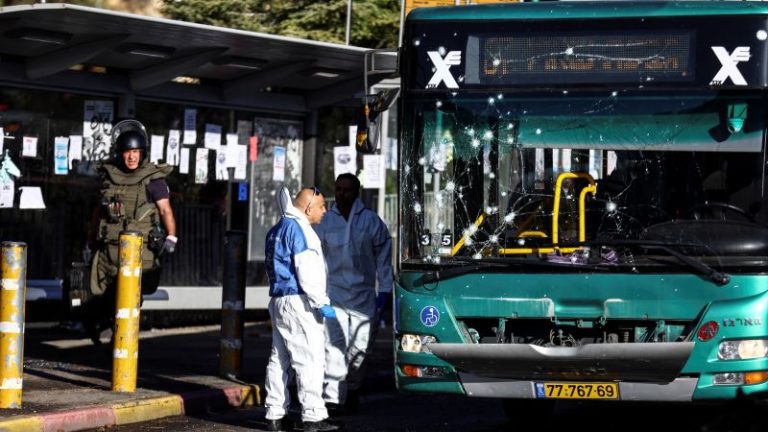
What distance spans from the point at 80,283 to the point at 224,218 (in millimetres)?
4944

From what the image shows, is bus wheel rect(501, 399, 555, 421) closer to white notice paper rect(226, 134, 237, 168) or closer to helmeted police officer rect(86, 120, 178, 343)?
helmeted police officer rect(86, 120, 178, 343)

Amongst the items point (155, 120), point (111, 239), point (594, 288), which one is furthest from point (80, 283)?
point (594, 288)

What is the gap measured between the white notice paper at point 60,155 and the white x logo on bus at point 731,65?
8.55 meters

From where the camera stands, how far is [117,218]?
1305 cm

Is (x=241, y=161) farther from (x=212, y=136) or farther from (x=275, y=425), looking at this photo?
(x=275, y=425)

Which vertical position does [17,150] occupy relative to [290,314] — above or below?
above

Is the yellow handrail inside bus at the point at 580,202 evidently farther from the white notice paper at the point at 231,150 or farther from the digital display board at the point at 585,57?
the white notice paper at the point at 231,150

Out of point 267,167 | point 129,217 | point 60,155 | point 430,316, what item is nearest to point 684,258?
point 430,316

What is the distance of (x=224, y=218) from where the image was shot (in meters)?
18.0

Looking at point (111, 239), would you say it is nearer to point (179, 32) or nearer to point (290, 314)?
point (179, 32)

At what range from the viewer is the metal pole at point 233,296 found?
41.6ft

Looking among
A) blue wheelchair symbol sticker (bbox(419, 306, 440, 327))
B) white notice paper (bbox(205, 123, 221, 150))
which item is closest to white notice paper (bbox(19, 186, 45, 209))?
white notice paper (bbox(205, 123, 221, 150))

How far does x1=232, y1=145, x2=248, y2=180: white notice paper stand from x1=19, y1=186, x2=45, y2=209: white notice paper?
Answer: 2752mm

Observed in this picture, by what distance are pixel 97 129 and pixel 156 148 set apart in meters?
0.88
